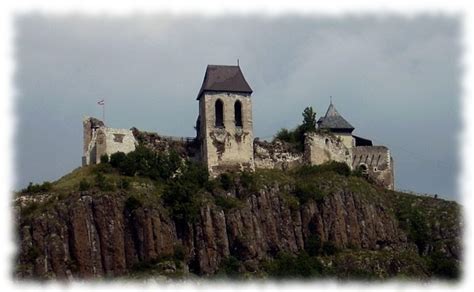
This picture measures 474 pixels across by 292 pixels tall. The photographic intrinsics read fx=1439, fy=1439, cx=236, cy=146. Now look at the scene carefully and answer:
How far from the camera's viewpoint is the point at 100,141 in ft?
341

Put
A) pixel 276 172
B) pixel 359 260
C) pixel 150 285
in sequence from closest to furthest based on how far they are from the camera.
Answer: pixel 150 285 → pixel 359 260 → pixel 276 172

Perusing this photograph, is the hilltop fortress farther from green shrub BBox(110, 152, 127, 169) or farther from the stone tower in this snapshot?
green shrub BBox(110, 152, 127, 169)

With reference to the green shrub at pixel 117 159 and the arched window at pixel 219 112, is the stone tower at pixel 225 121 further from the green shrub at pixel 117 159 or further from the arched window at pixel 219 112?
the green shrub at pixel 117 159

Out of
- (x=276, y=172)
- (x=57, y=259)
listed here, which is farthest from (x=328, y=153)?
(x=57, y=259)

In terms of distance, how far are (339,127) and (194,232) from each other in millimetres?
20890

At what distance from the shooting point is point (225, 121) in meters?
107

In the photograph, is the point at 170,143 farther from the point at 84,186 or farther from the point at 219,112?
the point at 84,186

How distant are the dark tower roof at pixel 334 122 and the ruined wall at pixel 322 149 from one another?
2.72 metres

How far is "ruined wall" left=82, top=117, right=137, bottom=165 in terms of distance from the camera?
10394 centimetres

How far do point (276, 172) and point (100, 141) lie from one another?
13477 millimetres

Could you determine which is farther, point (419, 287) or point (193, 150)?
point (193, 150)

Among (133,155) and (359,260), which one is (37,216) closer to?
(133,155)

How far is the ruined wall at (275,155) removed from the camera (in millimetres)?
109000

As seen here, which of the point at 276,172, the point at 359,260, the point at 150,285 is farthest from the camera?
the point at 276,172
